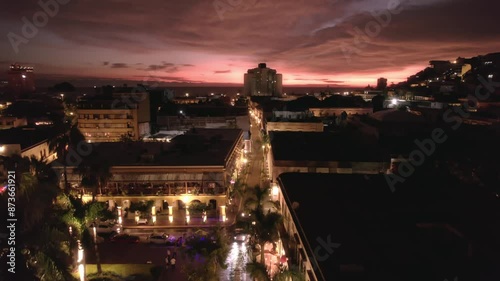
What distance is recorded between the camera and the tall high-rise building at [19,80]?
143000 mm

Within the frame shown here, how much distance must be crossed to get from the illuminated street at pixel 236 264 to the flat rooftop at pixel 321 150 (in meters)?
10.1

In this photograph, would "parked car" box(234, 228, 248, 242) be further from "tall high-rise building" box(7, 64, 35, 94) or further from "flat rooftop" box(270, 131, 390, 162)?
"tall high-rise building" box(7, 64, 35, 94)

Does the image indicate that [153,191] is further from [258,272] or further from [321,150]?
[258,272]

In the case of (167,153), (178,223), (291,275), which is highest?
(167,153)

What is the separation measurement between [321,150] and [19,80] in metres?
153

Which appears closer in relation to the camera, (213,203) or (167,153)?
(213,203)

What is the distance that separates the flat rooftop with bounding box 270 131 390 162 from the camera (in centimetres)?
3156

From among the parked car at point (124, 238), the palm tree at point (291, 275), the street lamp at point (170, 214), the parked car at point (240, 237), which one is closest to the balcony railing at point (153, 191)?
the street lamp at point (170, 214)

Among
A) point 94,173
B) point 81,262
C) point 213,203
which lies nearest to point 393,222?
point 81,262

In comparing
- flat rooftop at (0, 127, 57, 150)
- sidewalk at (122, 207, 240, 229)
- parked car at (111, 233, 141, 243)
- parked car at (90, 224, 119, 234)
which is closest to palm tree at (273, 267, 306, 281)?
sidewalk at (122, 207, 240, 229)

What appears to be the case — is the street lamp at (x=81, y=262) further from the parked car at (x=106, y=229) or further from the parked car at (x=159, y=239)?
the parked car at (x=106, y=229)

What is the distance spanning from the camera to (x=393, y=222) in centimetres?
1631

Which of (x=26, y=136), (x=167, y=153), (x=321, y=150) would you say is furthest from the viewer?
(x=26, y=136)

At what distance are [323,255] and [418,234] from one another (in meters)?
4.81
